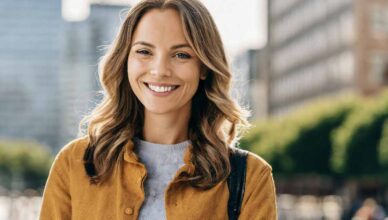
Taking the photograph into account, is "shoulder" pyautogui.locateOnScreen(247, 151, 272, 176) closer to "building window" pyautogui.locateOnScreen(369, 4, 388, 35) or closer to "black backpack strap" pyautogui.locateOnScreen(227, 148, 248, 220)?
"black backpack strap" pyautogui.locateOnScreen(227, 148, 248, 220)

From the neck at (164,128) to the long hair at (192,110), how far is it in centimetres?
4

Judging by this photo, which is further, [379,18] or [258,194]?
[379,18]

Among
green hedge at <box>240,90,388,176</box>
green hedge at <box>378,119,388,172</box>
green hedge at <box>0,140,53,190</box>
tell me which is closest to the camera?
green hedge at <box>378,119,388,172</box>

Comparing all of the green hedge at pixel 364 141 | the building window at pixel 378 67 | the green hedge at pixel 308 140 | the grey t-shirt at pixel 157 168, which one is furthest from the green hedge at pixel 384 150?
the grey t-shirt at pixel 157 168

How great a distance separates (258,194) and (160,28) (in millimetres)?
575

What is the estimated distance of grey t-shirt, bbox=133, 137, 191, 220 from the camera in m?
2.77

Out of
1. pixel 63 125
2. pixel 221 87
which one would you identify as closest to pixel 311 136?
pixel 221 87

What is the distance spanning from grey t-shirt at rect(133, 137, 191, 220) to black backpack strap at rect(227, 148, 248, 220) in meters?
0.17

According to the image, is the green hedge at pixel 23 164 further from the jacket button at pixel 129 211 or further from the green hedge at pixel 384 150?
the jacket button at pixel 129 211

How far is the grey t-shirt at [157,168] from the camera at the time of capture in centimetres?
277

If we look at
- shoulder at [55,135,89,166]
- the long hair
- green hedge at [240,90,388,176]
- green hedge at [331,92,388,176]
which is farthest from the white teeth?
green hedge at [331,92,388,176]

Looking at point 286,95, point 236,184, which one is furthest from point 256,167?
point 286,95

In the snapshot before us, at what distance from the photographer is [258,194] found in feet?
9.02

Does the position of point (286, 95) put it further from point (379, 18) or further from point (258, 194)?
point (258, 194)
